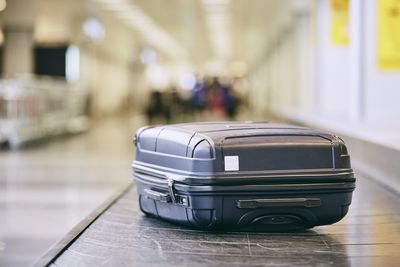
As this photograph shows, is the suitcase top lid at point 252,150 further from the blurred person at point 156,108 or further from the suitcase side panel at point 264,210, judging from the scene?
the blurred person at point 156,108

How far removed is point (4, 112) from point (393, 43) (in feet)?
29.9

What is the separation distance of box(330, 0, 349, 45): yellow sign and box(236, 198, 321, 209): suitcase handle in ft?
38.1

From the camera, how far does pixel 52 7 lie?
90.7ft

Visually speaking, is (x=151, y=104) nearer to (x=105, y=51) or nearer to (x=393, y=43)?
(x=105, y=51)

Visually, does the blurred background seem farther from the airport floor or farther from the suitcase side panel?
the suitcase side panel

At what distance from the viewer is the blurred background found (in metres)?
8.16

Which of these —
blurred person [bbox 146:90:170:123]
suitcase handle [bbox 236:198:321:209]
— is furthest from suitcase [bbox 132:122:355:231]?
blurred person [bbox 146:90:170:123]

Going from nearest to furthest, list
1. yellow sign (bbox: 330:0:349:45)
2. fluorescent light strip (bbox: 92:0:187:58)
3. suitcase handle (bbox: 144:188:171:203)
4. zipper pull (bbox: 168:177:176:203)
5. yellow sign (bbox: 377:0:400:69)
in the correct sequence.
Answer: zipper pull (bbox: 168:177:176:203), suitcase handle (bbox: 144:188:171:203), yellow sign (bbox: 377:0:400:69), yellow sign (bbox: 330:0:349:45), fluorescent light strip (bbox: 92:0:187:58)

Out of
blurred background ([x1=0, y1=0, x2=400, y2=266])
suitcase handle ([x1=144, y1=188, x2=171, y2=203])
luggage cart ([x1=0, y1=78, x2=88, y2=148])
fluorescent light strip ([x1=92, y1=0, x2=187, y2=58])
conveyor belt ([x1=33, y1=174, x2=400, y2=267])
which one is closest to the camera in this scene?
conveyor belt ([x1=33, y1=174, x2=400, y2=267])

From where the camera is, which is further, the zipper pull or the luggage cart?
the luggage cart

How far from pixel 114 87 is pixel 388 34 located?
3770 centimetres

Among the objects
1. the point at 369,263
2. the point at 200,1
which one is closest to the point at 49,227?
the point at 369,263

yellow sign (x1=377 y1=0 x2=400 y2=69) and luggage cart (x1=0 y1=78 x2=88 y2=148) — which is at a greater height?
yellow sign (x1=377 y1=0 x2=400 y2=69)

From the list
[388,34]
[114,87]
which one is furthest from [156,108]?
[388,34]
